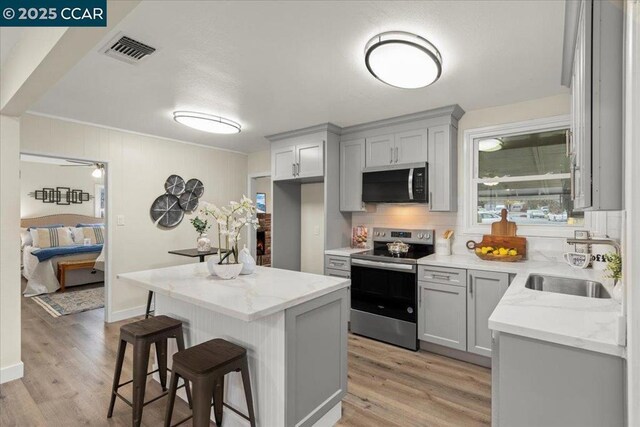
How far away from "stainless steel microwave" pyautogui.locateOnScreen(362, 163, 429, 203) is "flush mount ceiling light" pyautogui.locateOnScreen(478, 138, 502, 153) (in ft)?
1.99

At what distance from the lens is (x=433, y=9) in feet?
5.52

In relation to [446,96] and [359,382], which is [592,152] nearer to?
[446,96]

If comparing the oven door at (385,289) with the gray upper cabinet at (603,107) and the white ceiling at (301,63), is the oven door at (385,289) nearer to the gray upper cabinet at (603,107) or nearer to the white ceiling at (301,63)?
the white ceiling at (301,63)

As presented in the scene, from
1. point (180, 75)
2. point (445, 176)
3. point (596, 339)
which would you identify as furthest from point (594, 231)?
point (180, 75)

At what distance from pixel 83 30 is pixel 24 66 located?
863mm

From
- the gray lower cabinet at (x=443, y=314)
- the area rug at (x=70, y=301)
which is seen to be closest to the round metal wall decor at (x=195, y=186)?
the area rug at (x=70, y=301)

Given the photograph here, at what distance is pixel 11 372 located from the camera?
257 centimetres

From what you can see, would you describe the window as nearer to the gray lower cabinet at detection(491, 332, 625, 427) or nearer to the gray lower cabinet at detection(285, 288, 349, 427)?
the gray lower cabinet at detection(285, 288, 349, 427)

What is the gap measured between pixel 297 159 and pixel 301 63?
1.90m

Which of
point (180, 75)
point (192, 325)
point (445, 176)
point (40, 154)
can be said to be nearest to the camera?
point (192, 325)

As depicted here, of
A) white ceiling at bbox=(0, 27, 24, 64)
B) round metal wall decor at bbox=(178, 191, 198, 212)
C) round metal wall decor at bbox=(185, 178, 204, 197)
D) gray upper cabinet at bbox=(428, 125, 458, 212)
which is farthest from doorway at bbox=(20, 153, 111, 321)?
gray upper cabinet at bbox=(428, 125, 458, 212)

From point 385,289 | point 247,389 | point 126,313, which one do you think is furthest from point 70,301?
point 385,289

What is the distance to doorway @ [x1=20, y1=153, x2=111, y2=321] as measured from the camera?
462cm

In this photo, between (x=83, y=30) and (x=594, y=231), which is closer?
(x=83, y=30)
